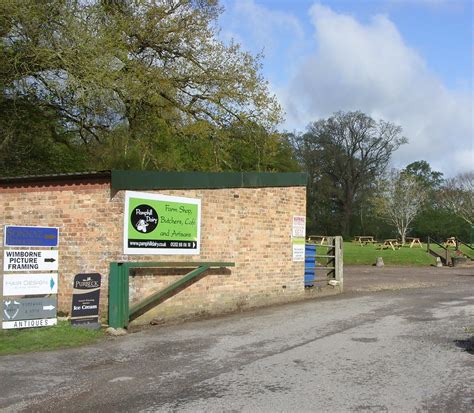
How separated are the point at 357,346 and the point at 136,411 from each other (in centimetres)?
427

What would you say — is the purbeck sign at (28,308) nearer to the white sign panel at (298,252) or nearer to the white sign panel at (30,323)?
the white sign panel at (30,323)

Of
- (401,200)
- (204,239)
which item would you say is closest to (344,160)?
(401,200)

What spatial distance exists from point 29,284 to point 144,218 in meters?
2.48

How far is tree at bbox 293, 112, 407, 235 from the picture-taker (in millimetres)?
84875

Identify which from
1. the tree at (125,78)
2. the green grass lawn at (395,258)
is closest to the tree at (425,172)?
the green grass lawn at (395,258)

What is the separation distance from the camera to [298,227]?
48.7ft

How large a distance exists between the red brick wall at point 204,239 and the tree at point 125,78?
6023 mm

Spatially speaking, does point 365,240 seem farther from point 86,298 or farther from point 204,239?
point 86,298

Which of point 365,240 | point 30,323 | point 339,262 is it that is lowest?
point 30,323

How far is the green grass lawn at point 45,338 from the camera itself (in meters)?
8.54

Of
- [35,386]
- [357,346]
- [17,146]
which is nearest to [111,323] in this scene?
[35,386]

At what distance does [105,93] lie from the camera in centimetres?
1720

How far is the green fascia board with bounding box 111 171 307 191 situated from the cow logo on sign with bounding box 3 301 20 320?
2.75 m

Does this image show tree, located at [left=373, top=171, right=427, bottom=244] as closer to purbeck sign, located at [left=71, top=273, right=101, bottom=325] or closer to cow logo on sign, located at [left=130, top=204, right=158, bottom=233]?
cow logo on sign, located at [left=130, top=204, right=158, bottom=233]
